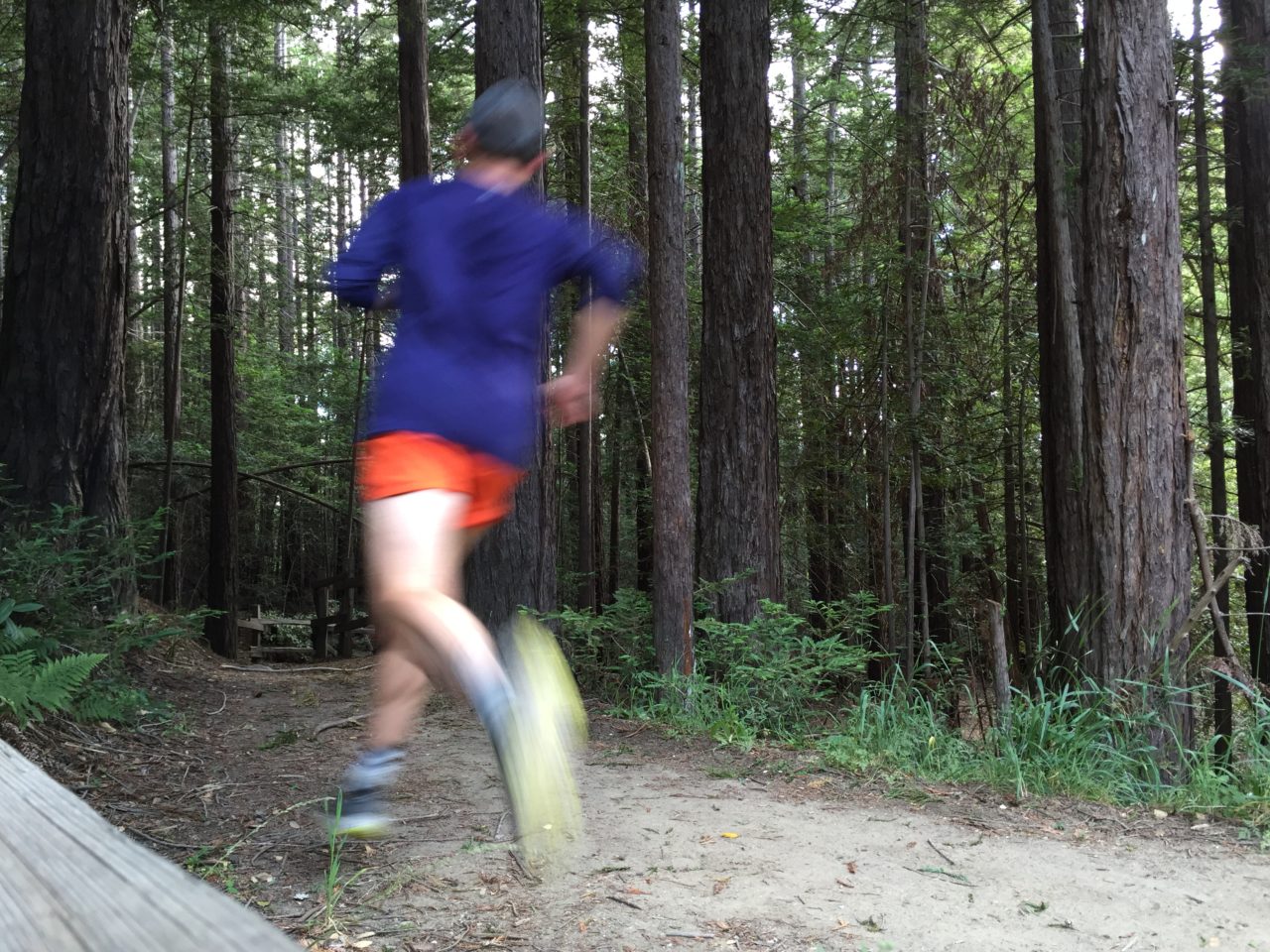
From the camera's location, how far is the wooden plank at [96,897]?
83 centimetres

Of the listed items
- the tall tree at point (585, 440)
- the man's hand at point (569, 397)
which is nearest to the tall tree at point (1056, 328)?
the tall tree at point (585, 440)

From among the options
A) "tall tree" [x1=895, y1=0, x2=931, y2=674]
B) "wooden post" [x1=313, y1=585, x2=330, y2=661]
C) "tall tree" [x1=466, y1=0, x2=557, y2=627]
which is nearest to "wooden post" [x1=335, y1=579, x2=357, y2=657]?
"wooden post" [x1=313, y1=585, x2=330, y2=661]

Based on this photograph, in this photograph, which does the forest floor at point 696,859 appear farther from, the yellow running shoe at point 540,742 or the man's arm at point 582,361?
the man's arm at point 582,361

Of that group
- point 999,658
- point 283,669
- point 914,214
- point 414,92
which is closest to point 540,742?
point 999,658

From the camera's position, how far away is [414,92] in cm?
1075

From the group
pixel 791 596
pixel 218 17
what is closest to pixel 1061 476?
pixel 791 596

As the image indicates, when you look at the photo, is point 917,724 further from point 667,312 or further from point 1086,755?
point 667,312

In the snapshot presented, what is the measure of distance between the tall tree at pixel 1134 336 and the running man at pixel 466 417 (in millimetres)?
4153

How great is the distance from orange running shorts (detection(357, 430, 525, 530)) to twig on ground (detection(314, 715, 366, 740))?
168 inches

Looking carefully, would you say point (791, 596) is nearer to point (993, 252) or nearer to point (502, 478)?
point (993, 252)

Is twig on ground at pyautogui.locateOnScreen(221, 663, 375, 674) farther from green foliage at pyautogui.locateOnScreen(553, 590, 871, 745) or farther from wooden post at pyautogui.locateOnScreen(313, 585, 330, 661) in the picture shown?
wooden post at pyautogui.locateOnScreen(313, 585, 330, 661)

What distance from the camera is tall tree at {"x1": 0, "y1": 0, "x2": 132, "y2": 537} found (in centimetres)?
738

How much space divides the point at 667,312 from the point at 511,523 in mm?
2247

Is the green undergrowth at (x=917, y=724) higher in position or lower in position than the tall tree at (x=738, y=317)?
lower
